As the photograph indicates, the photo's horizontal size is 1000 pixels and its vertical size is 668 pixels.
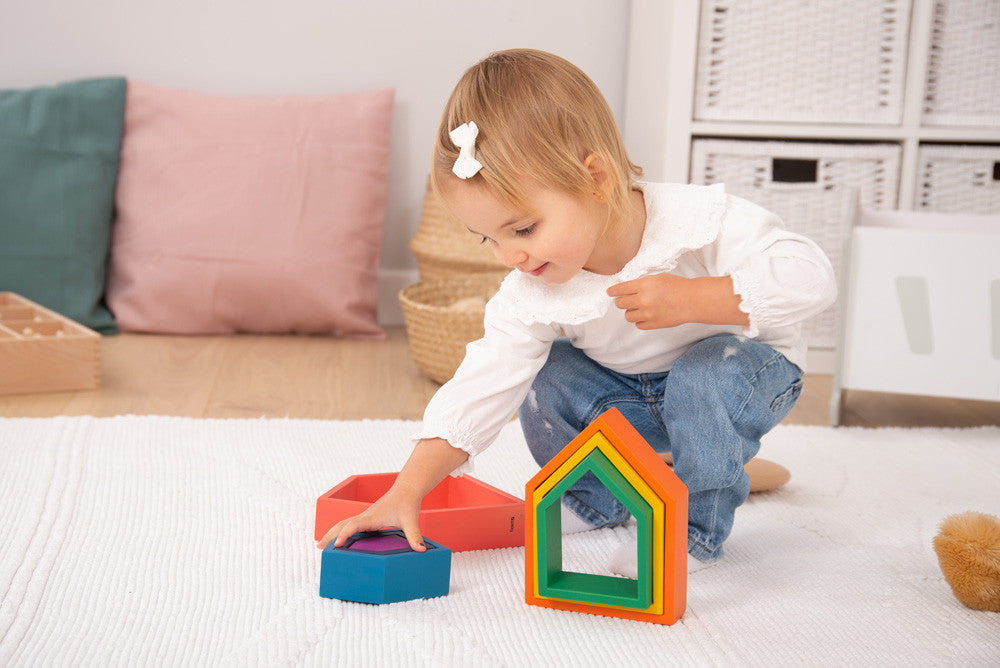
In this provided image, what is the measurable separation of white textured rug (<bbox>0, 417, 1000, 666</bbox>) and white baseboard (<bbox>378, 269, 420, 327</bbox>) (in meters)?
0.83

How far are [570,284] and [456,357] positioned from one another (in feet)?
2.03

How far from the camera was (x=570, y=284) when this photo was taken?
90 centimetres

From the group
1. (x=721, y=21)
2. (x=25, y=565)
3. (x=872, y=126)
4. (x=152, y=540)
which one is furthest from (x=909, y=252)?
(x=25, y=565)

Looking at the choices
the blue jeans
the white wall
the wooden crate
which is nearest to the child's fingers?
the blue jeans

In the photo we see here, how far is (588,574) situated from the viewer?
0.83m

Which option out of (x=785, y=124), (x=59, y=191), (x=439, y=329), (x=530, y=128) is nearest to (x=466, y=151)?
(x=530, y=128)

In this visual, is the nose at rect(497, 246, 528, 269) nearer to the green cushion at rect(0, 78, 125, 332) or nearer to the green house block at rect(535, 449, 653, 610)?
the green house block at rect(535, 449, 653, 610)

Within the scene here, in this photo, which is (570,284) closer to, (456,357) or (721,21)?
(456,357)

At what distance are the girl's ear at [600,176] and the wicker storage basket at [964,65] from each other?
1072 millimetres

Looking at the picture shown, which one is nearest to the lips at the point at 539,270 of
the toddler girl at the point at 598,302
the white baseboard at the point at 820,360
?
the toddler girl at the point at 598,302

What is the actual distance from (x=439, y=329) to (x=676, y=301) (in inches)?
29.4

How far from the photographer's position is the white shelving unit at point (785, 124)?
1.60m

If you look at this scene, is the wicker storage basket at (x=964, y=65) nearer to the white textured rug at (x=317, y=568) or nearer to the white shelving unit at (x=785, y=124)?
the white shelving unit at (x=785, y=124)

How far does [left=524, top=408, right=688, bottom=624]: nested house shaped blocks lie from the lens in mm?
742
